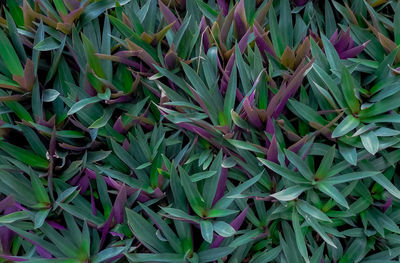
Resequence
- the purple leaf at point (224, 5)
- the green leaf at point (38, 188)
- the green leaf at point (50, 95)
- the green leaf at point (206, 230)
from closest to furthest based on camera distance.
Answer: the green leaf at point (206, 230)
the green leaf at point (38, 188)
the green leaf at point (50, 95)
the purple leaf at point (224, 5)

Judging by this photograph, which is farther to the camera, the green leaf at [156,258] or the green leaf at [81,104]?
the green leaf at [81,104]

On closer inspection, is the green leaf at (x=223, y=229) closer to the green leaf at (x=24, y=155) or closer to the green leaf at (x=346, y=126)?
the green leaf at (x=346, y=126)

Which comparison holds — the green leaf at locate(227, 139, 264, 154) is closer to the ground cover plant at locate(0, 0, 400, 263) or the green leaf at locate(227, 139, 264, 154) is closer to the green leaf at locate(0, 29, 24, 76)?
the ground cover plant at locate(0, 0, 400, 263)

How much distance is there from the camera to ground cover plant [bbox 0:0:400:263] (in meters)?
1.08

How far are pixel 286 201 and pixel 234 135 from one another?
230mm

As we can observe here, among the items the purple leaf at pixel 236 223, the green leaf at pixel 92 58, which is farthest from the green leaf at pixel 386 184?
the green leaf at pixel 92 58

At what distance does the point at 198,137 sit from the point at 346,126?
0.41m

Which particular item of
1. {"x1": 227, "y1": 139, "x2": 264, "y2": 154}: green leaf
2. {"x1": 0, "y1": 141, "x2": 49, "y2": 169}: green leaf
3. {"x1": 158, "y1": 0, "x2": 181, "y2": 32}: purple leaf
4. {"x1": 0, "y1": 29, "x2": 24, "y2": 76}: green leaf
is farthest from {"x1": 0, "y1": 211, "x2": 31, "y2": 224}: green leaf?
{"x1": 158, "y1": 0, "x2": 181, "y2": 32}: purple leaf

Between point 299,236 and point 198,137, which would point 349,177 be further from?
point 198,137

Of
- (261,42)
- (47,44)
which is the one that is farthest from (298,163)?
(47,44)

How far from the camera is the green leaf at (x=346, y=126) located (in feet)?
3.49

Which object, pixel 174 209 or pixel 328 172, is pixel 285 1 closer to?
pixel 328 172

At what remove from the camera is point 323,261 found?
1.12 m

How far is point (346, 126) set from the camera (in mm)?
1080
